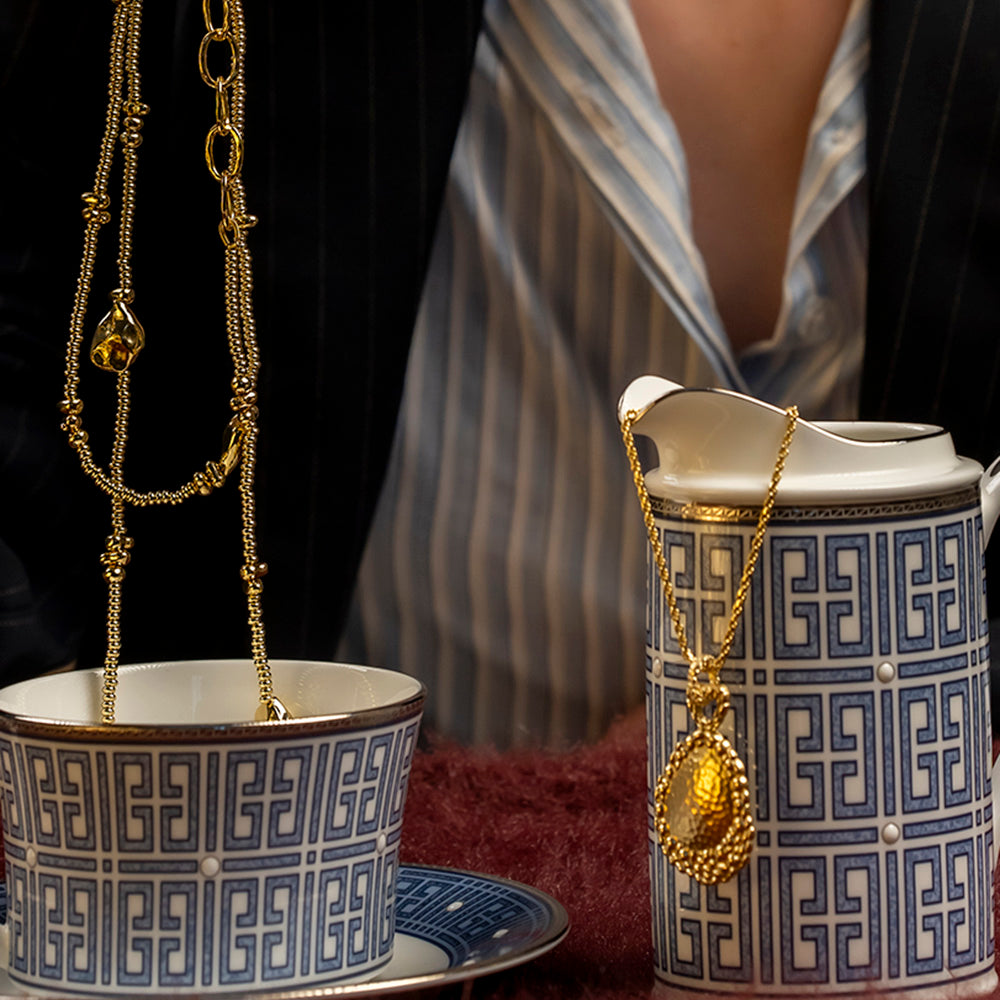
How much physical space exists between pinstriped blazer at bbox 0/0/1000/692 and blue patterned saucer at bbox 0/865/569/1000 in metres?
0.43

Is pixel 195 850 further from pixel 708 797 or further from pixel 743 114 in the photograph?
pixel 743 114

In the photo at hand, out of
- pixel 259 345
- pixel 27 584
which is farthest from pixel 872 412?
pixel 27 584

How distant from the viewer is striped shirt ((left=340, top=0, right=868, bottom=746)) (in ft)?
2.86

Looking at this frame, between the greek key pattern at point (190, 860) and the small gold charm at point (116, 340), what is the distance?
13cm

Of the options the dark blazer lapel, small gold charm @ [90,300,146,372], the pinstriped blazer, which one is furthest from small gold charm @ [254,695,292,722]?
the dark blazer lapel

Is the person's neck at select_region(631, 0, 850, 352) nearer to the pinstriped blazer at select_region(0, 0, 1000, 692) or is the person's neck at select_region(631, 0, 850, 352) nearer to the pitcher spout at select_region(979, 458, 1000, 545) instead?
the pinstriped blazer at select_region(0, 0, 1000, 692)

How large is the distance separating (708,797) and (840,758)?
0.03 meters

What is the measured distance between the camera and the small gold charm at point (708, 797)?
1.19ft

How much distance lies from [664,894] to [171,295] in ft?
1.96

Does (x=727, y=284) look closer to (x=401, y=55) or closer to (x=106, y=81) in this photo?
(x=401, y=55)

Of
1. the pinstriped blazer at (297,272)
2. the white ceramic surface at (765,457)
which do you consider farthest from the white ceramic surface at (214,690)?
the pinstriped blazer at (297,272)

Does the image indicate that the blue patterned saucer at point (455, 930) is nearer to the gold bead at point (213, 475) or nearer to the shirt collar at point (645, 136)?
the gold bead at point (213, 475)

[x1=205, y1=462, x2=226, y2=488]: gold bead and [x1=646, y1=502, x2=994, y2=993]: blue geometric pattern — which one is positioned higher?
[x1=205, y1=462, x2=226, y2=488]: gold bead

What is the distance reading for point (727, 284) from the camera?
93 cm
